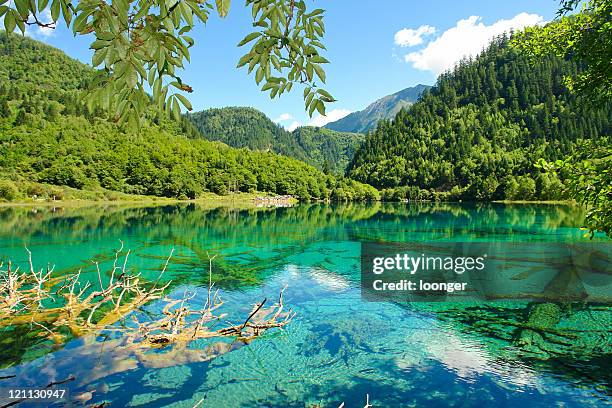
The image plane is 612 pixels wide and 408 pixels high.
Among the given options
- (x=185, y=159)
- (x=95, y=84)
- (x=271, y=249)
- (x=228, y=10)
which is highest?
(x=185, y=159)

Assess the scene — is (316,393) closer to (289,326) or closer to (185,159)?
(289,326)

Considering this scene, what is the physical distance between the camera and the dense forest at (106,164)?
12612 cm

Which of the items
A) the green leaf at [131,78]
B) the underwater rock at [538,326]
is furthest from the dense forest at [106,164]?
the green leaf at [131,78]

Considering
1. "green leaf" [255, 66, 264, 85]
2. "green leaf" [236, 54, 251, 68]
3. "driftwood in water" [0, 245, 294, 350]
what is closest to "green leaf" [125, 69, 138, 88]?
"green leaf" [236, 54, 251, 68]

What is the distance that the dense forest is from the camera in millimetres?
126125

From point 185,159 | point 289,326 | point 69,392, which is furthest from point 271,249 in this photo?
point 185,159

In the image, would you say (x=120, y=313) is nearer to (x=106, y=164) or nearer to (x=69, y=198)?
(x=69, y=198)

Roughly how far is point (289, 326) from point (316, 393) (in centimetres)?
433

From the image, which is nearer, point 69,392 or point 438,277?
point 69,392

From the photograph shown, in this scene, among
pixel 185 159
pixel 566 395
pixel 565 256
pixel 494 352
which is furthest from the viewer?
pixel 185 159

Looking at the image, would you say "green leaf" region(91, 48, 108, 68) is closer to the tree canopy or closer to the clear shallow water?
the tree canopy

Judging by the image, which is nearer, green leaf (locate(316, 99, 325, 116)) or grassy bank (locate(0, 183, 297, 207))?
green leaf (locate(316, 99, 325, 116))

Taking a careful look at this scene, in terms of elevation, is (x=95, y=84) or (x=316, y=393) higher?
(x=95, y=84)

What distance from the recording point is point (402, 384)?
871 cm
